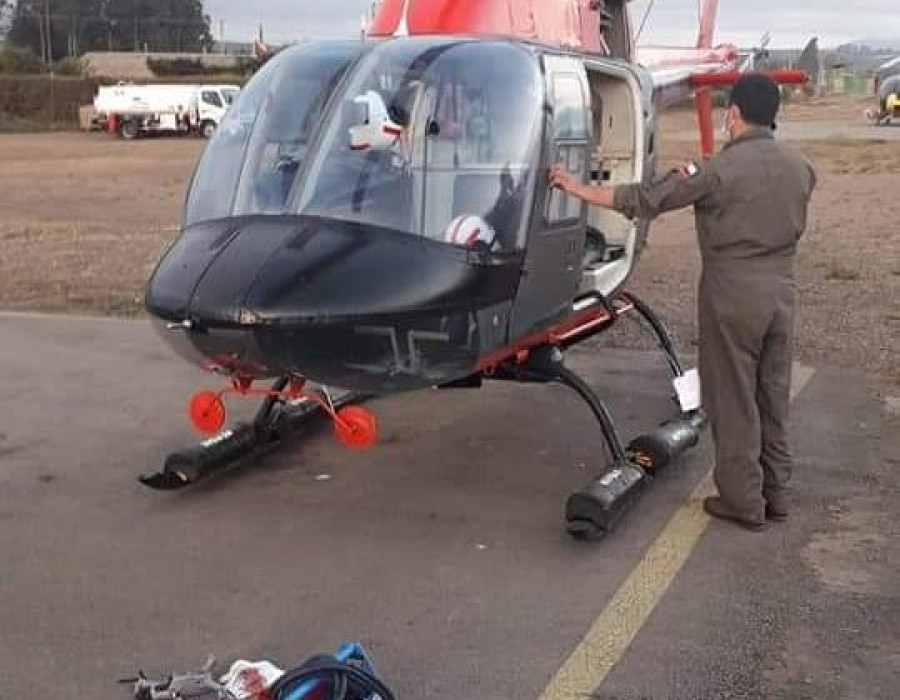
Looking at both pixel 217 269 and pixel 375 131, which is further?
pixel 375 131

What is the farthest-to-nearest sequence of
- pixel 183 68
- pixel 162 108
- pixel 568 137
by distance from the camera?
1. pixel 183 68
2. pixel 162 108
3. pixel 568 137

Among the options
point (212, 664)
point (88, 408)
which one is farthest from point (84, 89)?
point (212, 664)

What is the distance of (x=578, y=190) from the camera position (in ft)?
18.7

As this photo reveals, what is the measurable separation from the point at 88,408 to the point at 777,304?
14.9ft

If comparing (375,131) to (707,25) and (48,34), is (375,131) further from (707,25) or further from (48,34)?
(48,34)

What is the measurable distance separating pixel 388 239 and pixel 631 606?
1.82 m

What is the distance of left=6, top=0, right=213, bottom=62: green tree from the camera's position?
102500 millimetres

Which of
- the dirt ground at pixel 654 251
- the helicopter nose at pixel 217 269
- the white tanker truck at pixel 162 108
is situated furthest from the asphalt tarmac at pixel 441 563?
the white tanker truck at pixel 162 108

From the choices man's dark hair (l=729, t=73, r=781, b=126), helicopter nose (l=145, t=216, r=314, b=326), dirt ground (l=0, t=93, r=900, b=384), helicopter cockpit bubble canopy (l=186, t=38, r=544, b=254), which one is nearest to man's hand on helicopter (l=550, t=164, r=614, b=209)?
helicopter cockpit bubble canopy (l=186, t=38, r=544, b=254)

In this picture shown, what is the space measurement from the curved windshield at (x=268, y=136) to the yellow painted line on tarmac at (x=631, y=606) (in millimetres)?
2222

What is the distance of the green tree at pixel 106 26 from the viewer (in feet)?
336

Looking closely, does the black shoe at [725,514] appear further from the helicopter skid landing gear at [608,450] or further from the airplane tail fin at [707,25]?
the airplane tail fin at [707,25]

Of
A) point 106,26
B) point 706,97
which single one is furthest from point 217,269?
point 106,26

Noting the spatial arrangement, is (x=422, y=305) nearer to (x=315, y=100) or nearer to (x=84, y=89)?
(x=315, y=100)
